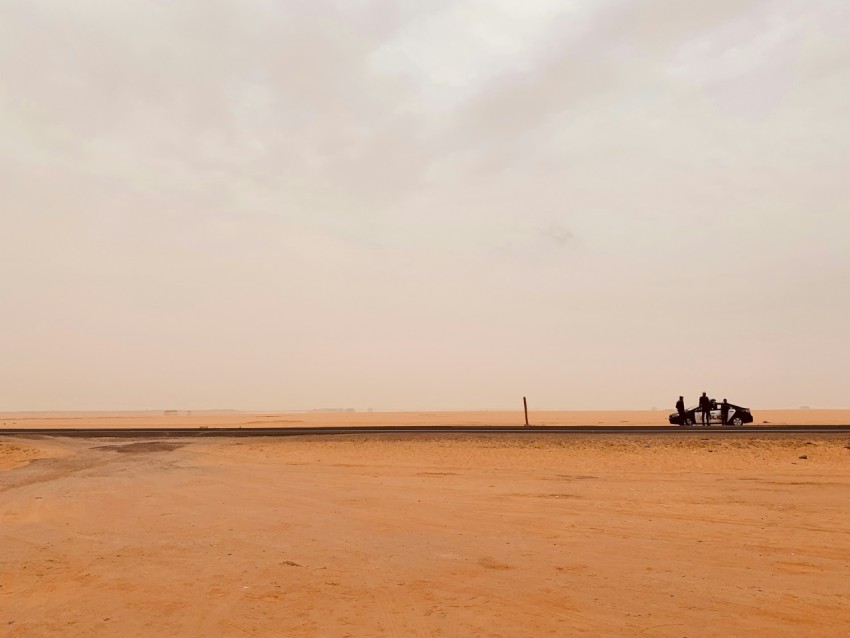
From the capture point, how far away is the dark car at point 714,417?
3884cm

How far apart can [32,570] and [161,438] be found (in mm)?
31451

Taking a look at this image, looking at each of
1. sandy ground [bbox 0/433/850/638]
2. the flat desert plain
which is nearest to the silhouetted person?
the flat desert plain

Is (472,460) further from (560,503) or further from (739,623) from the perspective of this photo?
(739,623)

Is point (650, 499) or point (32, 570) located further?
point (650, 499)

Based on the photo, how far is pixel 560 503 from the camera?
1542 cm

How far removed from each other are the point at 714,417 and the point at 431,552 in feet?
115

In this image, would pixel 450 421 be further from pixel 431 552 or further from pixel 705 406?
pixel 431 552

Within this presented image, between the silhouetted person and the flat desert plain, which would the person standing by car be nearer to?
the silhouetted person

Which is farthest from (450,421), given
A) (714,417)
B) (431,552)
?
(431,552)

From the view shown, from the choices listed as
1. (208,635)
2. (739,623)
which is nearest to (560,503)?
(739,623)

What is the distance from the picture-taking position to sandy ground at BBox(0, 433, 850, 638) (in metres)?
7.27

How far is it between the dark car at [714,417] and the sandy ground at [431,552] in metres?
15.6

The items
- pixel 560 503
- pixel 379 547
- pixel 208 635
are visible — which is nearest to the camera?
pixel 208 635

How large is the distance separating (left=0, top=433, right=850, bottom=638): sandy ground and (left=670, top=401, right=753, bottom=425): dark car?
15.6m
